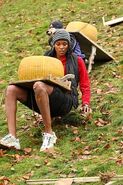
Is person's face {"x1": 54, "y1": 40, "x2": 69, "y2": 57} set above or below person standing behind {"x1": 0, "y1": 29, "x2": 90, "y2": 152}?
above

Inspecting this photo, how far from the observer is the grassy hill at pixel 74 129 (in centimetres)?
548

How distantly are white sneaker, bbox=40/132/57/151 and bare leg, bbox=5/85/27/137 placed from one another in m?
0.39

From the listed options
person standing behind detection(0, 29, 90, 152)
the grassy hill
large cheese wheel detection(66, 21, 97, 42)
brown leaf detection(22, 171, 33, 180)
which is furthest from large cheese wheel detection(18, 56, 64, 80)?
large cheese wheel detection(66, 21, 97, 42)

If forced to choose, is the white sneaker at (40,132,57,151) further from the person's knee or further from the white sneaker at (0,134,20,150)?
the person's knee

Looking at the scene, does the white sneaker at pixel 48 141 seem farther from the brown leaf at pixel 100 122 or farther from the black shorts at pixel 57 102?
the brown leaf at pixel 100 122

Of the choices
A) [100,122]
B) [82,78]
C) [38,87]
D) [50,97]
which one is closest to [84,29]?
[82,78]

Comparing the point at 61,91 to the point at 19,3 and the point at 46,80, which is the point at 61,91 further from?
the point at 19,3

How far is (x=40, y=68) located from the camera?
6312 millimetres

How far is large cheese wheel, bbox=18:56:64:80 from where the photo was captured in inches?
248

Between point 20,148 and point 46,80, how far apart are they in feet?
3.08

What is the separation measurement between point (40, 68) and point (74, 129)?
3.31ft

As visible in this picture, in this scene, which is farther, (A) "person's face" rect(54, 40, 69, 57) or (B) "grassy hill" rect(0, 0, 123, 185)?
(A) "person's face" rect(54, 40, 69, 57)

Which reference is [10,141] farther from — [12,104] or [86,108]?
[86,108]

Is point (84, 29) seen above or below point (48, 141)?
above
